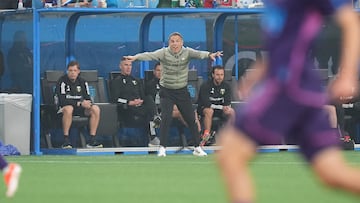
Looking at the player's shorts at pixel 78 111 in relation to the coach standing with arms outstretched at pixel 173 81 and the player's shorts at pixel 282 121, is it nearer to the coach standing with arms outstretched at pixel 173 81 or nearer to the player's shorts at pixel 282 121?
the coach standing with arms outstretched at pixel 173 81

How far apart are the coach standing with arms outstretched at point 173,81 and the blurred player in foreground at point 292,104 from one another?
1484 cm

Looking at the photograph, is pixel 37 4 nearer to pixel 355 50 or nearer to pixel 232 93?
pixel 232 93

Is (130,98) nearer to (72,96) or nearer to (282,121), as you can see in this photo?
(72,96)

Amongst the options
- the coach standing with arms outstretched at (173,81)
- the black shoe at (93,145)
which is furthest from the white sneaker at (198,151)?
the black shoe at (93,145)

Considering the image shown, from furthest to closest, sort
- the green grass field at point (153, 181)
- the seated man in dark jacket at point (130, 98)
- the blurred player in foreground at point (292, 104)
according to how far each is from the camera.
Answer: the seated man in dark jacket at point (130, 98) < the green grass field at point (153, 181) < the blurred player in foreground at point (292, 104)

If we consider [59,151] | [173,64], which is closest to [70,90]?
[59,151]

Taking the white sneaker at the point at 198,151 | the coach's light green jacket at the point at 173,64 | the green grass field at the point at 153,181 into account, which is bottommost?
the white sneaker at the point at 198,151

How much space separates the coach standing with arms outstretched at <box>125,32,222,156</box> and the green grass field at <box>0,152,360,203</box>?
0.91 metres

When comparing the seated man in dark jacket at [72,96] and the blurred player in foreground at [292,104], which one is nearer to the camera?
the blurred player in foreground at [292,104]

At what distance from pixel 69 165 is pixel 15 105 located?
197 inches

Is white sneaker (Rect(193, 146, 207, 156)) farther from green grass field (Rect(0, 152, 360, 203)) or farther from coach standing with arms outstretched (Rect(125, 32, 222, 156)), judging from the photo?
green grass field (Rect(0, 152, 360, 203))

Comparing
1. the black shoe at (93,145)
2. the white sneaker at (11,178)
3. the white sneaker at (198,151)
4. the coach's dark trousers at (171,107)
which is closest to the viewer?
the white sneaker at (11,178)

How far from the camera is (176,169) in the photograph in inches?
725

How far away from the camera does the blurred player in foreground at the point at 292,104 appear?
7445mm
